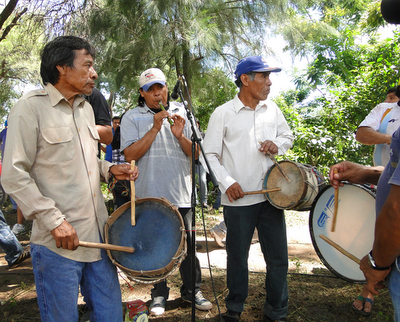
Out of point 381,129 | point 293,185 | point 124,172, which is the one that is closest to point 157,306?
point 124,172

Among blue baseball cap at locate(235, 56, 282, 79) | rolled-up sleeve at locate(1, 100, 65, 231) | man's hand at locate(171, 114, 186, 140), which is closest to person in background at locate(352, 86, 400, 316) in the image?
blue baseball cap at locate(235, 56, 282, 79)

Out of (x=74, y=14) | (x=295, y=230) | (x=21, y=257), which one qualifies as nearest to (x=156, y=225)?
(x=21, y=257)

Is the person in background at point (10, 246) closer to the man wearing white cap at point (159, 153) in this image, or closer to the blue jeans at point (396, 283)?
the man wearing white cap at point (159, 153)

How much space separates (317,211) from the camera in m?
2.21

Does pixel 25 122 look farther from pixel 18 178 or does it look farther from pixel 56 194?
pixel 56 194

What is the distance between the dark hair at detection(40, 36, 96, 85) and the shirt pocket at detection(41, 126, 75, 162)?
30cm

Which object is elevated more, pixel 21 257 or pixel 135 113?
pixel 135 113

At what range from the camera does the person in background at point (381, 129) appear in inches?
116

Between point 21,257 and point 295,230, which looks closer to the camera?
point 21,257

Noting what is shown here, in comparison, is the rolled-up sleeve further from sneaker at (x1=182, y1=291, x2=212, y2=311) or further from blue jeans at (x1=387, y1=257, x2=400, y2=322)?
sneaker at (x1=182, y1=291, x2=212, y2=311)

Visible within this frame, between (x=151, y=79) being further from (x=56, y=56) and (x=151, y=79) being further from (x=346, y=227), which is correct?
(x=346, y=227)

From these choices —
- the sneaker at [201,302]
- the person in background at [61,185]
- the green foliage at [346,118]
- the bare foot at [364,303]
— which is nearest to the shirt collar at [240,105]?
the person in background at [61,185]

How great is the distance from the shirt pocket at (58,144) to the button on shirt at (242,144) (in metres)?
1.09

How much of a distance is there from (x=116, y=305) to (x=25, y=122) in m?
1.10
